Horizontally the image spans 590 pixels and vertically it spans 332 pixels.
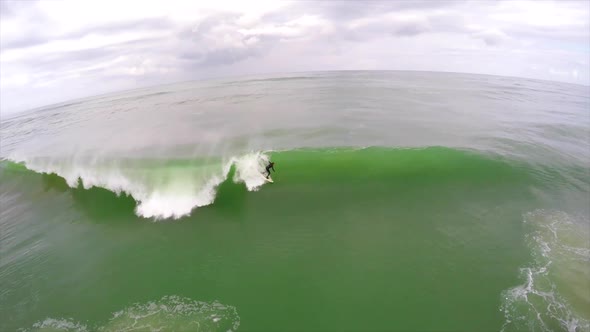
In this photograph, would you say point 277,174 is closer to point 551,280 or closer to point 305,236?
point 305,236

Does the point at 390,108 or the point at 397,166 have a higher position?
the point at 390,108

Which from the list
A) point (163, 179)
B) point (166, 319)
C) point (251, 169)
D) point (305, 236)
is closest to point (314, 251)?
point (305, 236)

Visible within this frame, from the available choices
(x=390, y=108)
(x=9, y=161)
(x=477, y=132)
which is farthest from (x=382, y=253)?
(x=9, y=161)

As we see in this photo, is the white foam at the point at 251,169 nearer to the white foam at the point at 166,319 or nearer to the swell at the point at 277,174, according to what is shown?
the swell at the point at 277,174

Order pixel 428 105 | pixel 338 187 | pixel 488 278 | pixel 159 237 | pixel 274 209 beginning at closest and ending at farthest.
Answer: pixel 488 278, pixel 159 237, pixel 274 209, pixel 338 187, pixel 428 105

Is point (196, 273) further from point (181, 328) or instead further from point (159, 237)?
point (159, 237)

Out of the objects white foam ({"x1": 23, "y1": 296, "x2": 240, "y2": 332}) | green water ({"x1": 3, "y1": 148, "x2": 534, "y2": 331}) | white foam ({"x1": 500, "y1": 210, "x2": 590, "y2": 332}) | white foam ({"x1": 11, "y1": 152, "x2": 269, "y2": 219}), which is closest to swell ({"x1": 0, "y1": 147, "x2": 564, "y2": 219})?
white foam ({"x1": 11, "y1": 152, "x2": 269, "y2": 219})

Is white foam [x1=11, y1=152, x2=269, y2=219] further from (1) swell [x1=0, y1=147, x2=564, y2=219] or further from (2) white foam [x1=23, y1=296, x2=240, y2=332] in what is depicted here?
(2) white foam [x1=23, y1=296, x2=240, y2=332]
